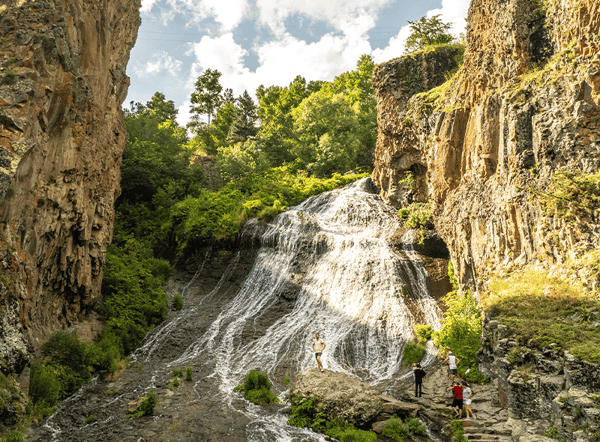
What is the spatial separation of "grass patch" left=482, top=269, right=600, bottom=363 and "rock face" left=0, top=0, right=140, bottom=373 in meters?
13.7

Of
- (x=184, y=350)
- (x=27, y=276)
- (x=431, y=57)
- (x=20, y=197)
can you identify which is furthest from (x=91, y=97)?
(x=431, y=57)

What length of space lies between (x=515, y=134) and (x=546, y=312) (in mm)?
6978

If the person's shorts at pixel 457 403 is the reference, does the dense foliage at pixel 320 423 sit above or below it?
below

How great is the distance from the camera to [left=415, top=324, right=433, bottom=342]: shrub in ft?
55.4

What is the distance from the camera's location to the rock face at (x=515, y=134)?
12.6 metres

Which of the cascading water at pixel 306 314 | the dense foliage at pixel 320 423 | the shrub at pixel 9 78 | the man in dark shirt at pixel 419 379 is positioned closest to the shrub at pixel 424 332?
the cascading water at pixel 306 314

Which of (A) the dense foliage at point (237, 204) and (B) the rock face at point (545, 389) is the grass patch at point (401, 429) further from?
(A) the dense foliage at point (237, 204)

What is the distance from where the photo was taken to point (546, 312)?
11.1 meters

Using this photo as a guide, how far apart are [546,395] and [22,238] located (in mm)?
15347

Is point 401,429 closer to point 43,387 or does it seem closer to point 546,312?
point 546,312

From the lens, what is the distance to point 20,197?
1184cm

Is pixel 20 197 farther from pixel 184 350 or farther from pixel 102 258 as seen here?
pixel 184 350

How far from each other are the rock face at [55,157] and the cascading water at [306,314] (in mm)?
4072

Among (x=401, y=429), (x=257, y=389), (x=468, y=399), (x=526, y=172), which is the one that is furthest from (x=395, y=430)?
(x=526, y=172)
